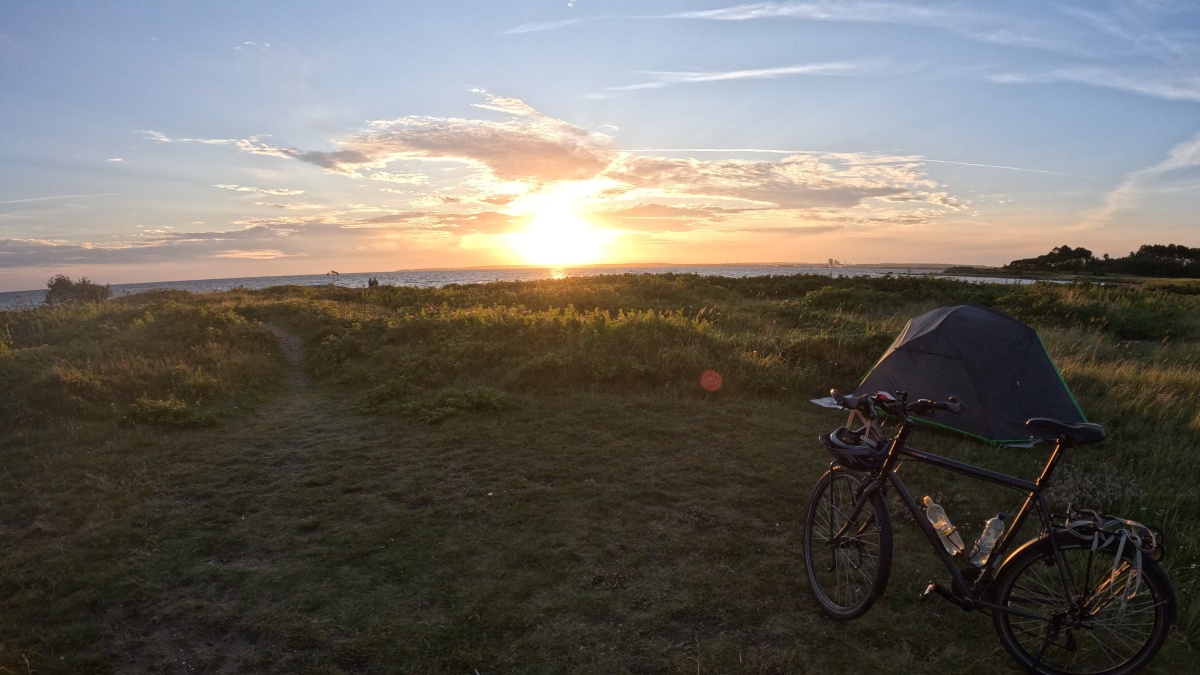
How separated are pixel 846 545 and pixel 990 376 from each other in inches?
239

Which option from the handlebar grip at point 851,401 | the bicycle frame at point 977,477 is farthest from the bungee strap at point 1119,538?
the handlebar grip at point 851,401

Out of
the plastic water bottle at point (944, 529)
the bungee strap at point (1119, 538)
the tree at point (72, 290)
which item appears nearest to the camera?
the bungee strap at point (1119, 538)

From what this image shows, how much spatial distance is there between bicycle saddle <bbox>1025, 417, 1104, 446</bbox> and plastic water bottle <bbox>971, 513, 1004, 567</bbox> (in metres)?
Answer: 0.65

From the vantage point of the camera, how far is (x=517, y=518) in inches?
256

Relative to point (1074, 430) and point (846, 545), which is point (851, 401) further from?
point (1074, 430)

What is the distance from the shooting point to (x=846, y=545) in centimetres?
486

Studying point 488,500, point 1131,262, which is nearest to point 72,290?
point 488,500

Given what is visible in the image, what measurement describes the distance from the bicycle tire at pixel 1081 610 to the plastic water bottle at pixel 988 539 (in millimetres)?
140

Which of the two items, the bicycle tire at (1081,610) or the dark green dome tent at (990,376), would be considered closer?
the bicycle tire at (1081,610)

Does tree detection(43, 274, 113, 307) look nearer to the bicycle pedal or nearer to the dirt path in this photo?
the dirt path

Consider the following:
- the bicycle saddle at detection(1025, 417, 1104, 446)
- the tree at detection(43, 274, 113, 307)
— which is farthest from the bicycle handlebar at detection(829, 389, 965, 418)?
the tree at detection(43, 274, 113, 307)

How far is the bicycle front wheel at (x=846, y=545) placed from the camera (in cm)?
421

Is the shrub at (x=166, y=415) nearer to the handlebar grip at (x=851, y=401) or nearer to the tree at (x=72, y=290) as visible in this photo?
the handlebar grip at (x=851, y=401)

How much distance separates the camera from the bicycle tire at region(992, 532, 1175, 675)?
3619 millimetres
